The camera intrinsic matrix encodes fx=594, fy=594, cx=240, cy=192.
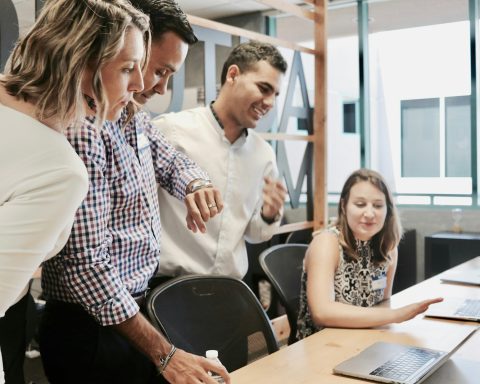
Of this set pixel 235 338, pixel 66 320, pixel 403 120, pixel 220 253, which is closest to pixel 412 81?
pixel 403 120

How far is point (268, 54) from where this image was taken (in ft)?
7.95

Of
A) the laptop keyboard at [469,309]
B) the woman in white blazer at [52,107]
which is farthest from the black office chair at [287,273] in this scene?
the woman in white blazer at [52,107]

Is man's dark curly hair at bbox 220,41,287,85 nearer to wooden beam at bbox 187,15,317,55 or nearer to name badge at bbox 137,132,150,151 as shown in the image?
name badge at bbox 137,132,150,151

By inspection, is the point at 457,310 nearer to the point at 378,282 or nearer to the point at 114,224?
the point at 378,282

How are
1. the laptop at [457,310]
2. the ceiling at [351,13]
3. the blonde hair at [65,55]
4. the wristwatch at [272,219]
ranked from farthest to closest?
the ceiling at [351,13]
the wristwatch at [272,219]
the laptop at [457,310]
the blonde hair at [65,55]

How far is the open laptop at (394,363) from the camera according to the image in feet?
4.43

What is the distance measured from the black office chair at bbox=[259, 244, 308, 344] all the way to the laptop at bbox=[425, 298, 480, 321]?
1.76ft

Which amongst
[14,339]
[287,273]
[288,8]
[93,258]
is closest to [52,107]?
[93,258]

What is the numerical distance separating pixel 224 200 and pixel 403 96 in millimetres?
4171

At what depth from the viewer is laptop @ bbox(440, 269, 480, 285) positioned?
2.60m

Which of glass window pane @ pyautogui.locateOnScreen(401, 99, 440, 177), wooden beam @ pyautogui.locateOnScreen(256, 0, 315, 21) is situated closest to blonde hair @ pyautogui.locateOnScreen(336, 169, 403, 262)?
wooden beam @ pyautogui.locateOnScreen(256, 0, 315, 21)

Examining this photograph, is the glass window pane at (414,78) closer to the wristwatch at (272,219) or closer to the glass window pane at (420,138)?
the glass window pane at (420,138)

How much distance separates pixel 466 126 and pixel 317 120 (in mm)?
1898

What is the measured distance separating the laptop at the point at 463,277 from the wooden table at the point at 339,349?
0.73m
